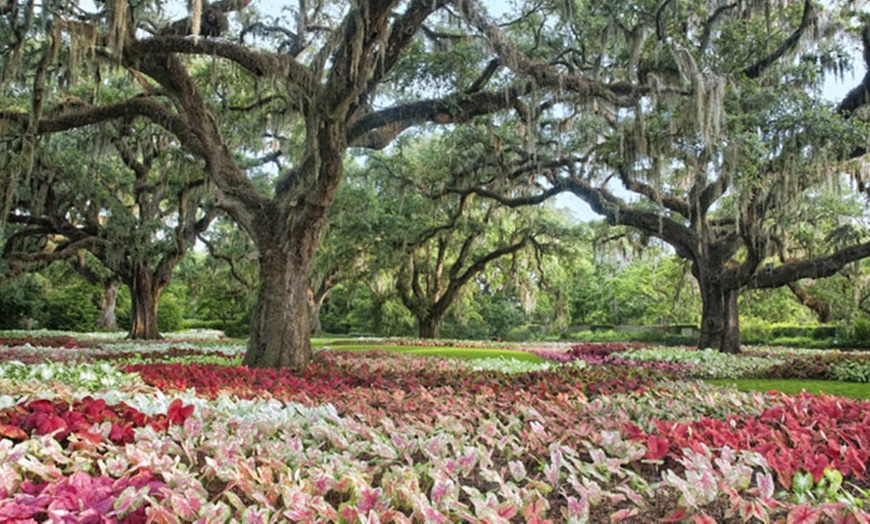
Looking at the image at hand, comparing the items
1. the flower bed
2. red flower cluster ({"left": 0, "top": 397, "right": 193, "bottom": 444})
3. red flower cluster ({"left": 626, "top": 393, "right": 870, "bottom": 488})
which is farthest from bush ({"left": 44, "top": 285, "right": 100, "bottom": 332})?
red flower cluster ({"left": 626, "top": 393, "right": 870, "bottom": 488})

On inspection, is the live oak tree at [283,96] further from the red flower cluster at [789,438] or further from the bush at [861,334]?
the bush at [861,334]

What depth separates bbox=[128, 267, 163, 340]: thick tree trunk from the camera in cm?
1695

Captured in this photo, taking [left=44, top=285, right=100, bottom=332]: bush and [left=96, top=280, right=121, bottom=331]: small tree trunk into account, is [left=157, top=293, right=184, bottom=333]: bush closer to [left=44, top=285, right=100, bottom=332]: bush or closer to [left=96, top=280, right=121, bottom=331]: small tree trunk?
[left=44, top=285, right=100, bottom=332]: bush

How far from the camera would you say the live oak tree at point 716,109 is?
8562mm

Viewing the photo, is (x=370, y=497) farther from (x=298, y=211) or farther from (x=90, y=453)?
(x=298, y=211)

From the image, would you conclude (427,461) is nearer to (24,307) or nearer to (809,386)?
(809,386)

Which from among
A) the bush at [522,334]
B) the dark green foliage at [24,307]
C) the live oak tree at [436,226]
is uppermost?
the live oak tree at [436,226]

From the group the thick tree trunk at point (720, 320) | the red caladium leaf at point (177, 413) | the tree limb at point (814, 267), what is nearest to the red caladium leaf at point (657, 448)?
the red caladium leaf at point (177, 413)

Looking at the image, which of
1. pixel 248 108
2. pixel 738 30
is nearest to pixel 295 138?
pixel 248 108

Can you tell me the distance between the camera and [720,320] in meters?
13.3

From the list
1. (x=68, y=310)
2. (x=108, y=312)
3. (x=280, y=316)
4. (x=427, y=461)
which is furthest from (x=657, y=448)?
(x=68, y=310)

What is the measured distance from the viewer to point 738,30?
10.3 m

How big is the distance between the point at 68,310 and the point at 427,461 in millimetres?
35401

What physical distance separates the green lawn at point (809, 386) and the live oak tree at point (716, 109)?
10.7 ft
